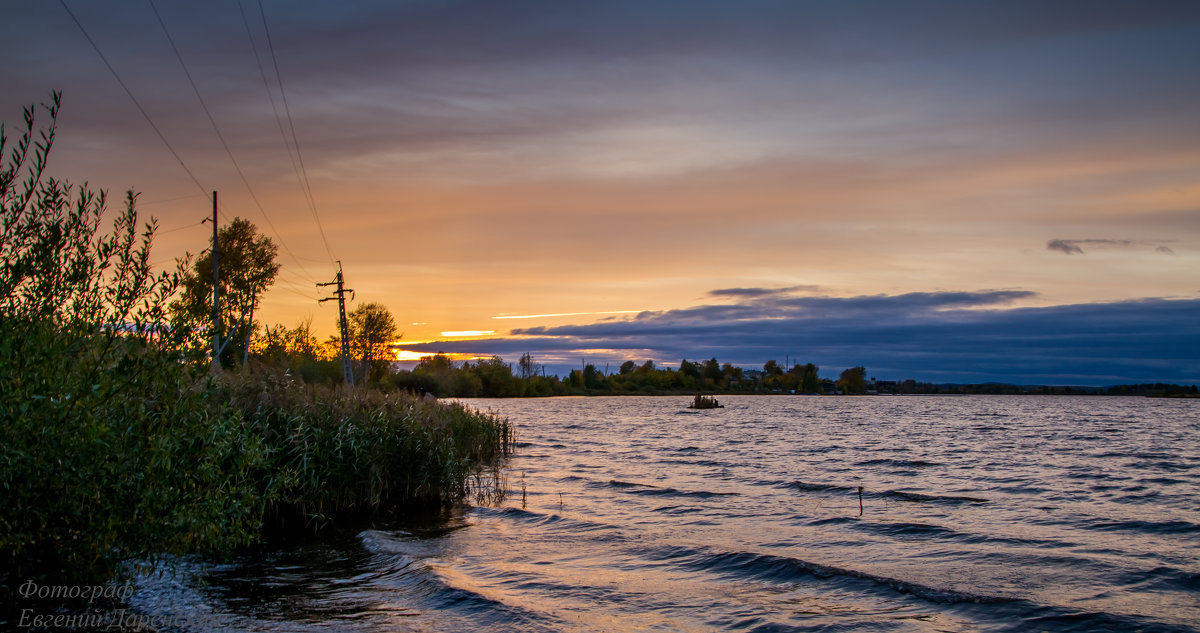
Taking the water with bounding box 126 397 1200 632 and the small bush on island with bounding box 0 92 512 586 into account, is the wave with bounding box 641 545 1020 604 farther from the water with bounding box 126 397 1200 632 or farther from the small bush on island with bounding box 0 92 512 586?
the small bush on island with bounding box 0 92 512 586

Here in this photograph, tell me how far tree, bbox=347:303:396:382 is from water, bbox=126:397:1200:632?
7183 centimetres

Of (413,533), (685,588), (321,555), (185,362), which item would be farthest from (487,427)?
(185,362)

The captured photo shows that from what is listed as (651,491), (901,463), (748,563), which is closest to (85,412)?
(748,563)

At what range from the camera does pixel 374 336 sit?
95188 mm

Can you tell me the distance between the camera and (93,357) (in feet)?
27.2

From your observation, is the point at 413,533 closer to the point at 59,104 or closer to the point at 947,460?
the point at 59,104

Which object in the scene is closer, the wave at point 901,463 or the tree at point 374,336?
the wave at point 901,463

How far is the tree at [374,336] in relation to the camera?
94.3 meters

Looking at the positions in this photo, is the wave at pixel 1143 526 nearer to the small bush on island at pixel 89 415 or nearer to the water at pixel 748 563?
the water at pixel 748 563

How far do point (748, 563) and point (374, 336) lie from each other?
8731cm

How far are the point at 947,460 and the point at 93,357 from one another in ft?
120

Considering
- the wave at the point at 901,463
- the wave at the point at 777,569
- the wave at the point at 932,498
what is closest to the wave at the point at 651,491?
the wave at the point at 932,498

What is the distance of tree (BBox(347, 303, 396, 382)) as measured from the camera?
309 feet

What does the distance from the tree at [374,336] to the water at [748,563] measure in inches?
2828
